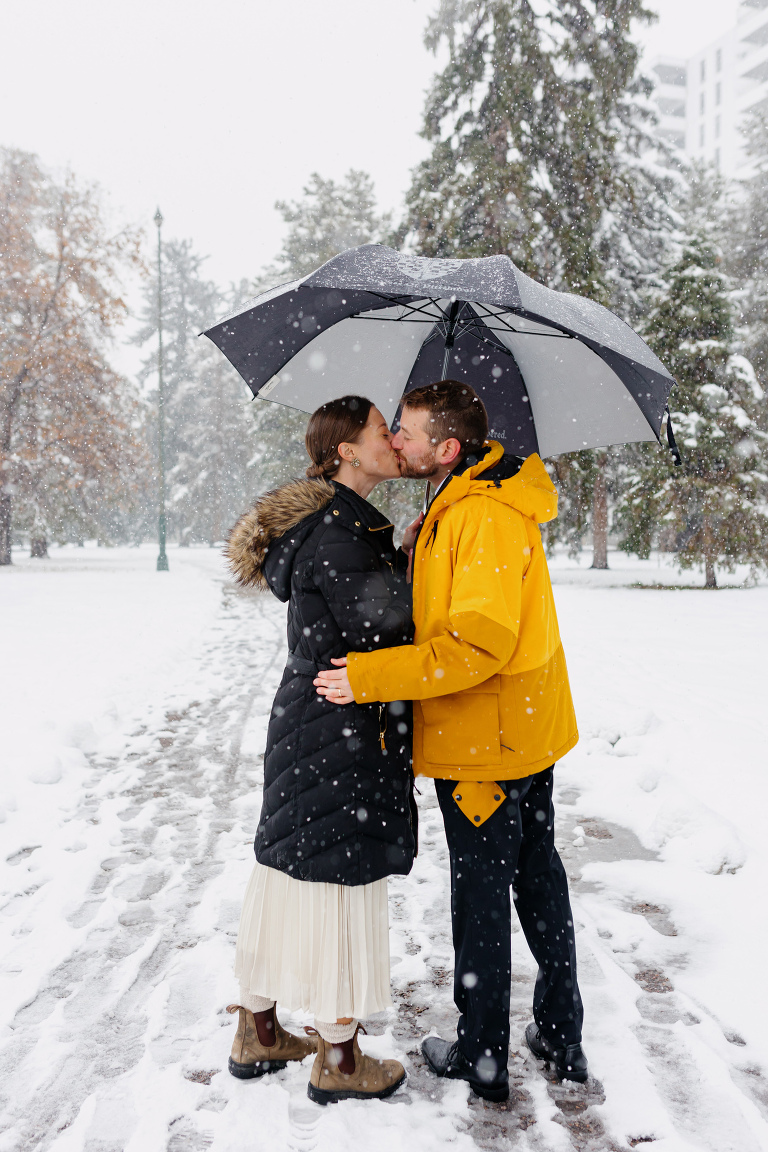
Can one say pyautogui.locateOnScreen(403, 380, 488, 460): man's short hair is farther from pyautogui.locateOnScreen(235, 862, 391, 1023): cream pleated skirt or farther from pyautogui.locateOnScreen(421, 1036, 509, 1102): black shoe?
pyautogui.locateOnScreen(421, 1036, 509, 1102): black shoe

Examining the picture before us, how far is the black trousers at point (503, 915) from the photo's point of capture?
242 cm

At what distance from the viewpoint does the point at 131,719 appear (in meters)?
7.16

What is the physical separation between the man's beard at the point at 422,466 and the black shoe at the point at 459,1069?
73.5 inches

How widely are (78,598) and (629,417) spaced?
1499cm

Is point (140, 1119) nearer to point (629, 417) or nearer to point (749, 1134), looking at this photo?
point (749, 1134)

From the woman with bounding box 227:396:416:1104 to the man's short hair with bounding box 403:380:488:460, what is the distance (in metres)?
0.16

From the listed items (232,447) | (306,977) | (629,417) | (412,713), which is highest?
(232,447)

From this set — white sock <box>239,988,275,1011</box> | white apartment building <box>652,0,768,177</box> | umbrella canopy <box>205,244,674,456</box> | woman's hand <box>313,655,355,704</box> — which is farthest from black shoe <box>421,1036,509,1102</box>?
white apartment building <box>652,0,768,177</box>

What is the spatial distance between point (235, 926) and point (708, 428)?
18.0 meters

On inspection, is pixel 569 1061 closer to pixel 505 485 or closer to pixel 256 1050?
pixel 256 1050

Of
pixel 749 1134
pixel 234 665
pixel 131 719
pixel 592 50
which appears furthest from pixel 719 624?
pixel 592 50

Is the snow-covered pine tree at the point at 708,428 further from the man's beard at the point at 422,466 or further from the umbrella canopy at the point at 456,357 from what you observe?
the man's beard at the point at 422,466

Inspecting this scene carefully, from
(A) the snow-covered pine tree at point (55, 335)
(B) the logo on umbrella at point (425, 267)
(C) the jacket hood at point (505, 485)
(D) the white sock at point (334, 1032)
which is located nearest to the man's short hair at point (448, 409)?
(C) the jacket hood at point (505, 485)

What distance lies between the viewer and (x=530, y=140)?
17141mm
